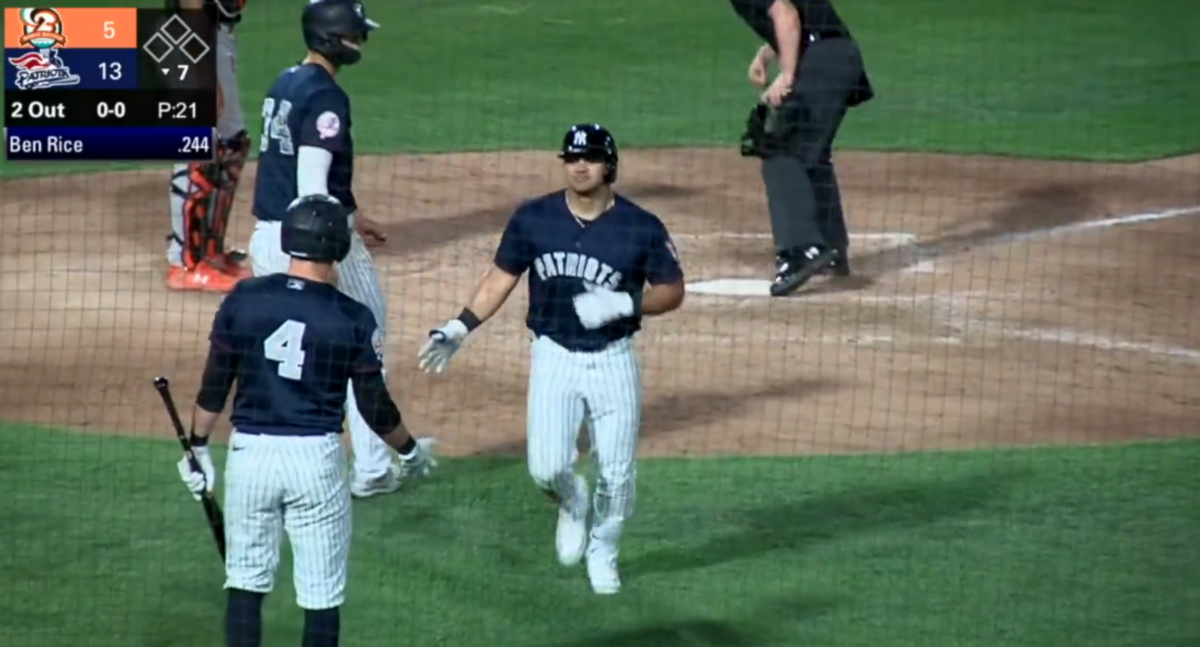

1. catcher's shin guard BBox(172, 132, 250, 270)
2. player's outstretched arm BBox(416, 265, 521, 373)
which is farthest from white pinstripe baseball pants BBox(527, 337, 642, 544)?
catcher's shin guard BBox(172, 132, 250, 270)

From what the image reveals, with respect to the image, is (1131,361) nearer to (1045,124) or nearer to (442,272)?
(442,272)

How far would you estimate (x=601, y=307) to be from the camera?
7.47m

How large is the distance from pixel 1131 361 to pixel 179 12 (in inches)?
229

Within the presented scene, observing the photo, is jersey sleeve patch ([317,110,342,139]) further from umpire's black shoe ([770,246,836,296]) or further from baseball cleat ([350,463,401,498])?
umpire's black shoe ([770,246,836,296])

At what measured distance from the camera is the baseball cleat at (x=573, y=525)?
7.89m

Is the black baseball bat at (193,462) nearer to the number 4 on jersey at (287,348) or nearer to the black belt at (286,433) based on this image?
the black belt at (286,433)

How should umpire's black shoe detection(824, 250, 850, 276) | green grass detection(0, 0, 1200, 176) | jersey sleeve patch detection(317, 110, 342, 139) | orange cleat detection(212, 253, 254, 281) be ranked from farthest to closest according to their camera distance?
green grass detection(0, 0, 1200, 176), umpire's black shoe detection(824, 250, 850, 276), orange cleat detection(212, 253, 254, 281), jersey sleeve patch detection(317, 110, 342, 139)

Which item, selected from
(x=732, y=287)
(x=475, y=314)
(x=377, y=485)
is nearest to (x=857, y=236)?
(x=732, y=287)

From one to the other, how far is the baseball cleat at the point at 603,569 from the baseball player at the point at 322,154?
3.65 feet

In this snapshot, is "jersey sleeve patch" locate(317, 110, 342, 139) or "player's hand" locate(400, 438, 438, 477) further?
"jersey sleeve patch" locate(317, 110, 342, 139)

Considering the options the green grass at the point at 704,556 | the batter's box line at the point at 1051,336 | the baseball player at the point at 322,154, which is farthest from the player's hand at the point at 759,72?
the baseball player at the point at 322,154

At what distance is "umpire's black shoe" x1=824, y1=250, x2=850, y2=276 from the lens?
39.1 ft

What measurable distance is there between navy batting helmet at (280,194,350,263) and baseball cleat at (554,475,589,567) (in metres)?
1.85

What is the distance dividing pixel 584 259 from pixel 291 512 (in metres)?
1.66
